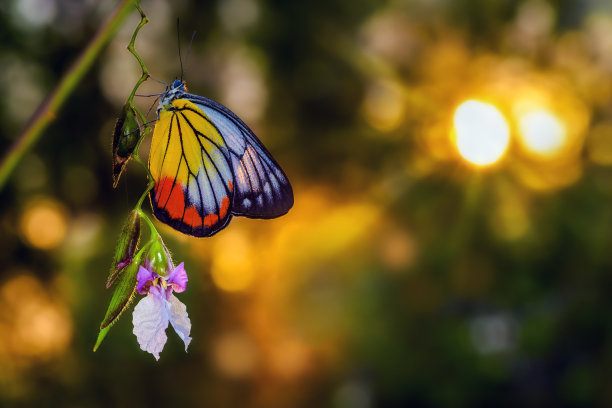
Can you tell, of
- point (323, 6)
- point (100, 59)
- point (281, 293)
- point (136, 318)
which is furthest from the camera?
point (281, 293)

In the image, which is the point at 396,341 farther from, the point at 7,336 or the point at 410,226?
the point at 7,336

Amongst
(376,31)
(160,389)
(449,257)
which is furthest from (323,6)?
(160,389)

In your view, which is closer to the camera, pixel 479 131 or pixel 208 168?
pixel 208 168

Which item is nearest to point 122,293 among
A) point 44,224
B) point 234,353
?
point 44,224

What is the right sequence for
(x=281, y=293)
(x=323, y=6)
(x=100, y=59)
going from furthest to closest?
(x=281, y=293), (x=323, y=6), (x=100, y=59)

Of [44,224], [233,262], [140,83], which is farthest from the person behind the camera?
[233,262]

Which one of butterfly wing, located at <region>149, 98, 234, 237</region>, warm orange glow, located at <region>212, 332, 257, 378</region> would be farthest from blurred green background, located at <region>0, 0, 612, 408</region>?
butterfly wing, located at <region>149, 98, 234, 237</region>

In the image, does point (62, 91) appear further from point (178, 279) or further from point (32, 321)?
point (32, 321)

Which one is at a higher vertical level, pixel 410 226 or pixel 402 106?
pixel 402 106
